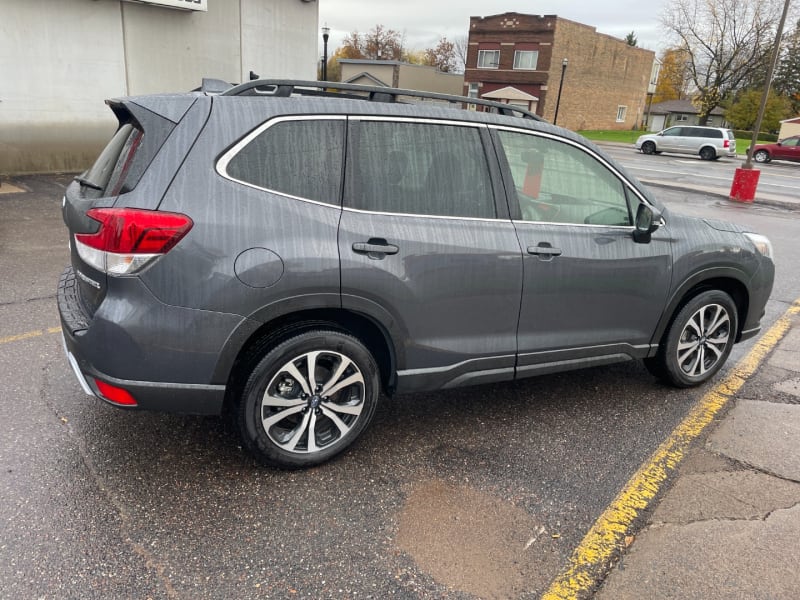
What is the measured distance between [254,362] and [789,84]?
70315mm

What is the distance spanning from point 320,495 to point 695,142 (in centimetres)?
3514

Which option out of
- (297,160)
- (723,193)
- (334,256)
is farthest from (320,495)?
(723,193)

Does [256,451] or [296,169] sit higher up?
[296,169]

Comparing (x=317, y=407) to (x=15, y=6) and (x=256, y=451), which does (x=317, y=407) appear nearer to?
(x=256, y=451)

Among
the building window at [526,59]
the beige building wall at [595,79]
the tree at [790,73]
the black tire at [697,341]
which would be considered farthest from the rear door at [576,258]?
the tree at [790,73]

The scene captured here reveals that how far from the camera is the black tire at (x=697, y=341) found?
4.03 m

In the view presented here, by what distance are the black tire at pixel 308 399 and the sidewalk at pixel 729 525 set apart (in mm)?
1372

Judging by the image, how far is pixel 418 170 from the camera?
10.1 feet

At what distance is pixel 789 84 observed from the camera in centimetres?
5844

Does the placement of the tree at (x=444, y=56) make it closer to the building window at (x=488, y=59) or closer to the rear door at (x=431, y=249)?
the building window at (x=488, y=59)

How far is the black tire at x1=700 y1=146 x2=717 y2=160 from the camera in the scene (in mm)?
32000

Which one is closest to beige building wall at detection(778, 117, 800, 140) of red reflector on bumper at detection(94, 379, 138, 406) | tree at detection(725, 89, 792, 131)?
tree at detection(725, 89, 792, 131)

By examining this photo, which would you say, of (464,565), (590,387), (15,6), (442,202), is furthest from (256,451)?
(15,6)

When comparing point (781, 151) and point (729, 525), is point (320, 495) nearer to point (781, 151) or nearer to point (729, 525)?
point (729, 525)
